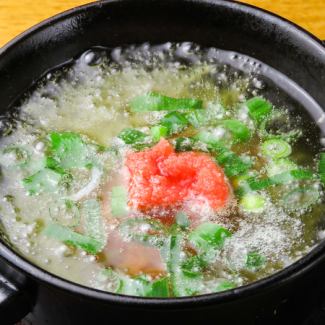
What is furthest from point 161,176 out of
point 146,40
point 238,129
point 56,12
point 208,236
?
point 56,12

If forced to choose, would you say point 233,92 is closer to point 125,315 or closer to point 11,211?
point 11,211

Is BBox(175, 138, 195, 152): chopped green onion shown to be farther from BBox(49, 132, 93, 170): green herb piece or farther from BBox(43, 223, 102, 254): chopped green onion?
BBox(43, 223, 102, 254): chopped green onion

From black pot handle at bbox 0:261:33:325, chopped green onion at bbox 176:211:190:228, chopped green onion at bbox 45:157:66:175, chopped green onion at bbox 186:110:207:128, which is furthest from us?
chopped green onion at bbox 186:110:207:128

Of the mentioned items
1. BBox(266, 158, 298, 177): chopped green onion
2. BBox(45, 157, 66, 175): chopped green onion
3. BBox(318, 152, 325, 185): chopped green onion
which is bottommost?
BBox(318, 152, 325, 185): chopped green onion

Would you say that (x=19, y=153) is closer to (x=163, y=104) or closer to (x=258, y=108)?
(x=163, y=104)

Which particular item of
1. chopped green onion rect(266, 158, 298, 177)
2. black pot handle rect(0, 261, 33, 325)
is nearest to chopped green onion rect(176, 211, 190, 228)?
chopped green onion rect(266, 158, 298, 177)
